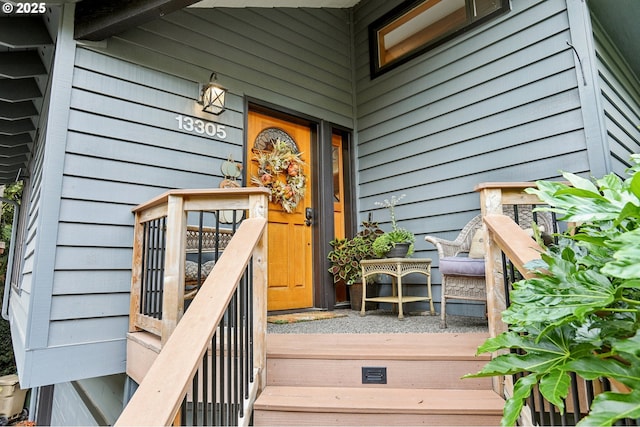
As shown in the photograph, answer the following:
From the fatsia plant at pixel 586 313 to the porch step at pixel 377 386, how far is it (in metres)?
0.76

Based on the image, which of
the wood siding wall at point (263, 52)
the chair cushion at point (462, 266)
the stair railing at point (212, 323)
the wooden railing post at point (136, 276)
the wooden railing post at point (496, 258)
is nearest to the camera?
the stair railing at point (212, 323)

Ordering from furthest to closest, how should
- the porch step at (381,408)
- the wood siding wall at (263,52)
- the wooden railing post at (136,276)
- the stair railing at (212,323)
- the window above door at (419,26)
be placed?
1. the window above door at (419,26)
2. the wood siding wall at (263,52)
3. the wooden railing post at (136,276)
4. the porch step at (381,408)
5. the stair railing at (212,323)

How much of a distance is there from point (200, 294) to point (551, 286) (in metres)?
1.08

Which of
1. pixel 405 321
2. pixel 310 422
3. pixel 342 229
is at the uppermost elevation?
pixel 342 229

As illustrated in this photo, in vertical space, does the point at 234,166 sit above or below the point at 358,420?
above

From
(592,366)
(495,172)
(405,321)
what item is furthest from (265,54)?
(592,366)

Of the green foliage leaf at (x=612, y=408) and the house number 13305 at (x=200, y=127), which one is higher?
the house number 13305 at (x=200, y=127)

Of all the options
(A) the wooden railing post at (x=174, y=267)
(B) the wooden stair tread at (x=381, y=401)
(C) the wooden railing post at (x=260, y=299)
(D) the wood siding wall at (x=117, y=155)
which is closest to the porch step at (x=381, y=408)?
(B) the wooden stair tread at (x=381, y=401)

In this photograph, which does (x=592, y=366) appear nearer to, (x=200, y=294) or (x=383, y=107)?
(x=200, y=294)

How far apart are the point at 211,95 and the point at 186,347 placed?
259cm

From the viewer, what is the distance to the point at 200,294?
1.32 m

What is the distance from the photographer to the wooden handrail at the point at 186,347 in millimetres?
855

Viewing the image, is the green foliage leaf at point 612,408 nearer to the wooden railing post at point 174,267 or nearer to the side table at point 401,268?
the wooden railing post at point 174,267

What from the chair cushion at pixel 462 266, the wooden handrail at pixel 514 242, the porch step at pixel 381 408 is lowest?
the porch step at pixel 381 408
